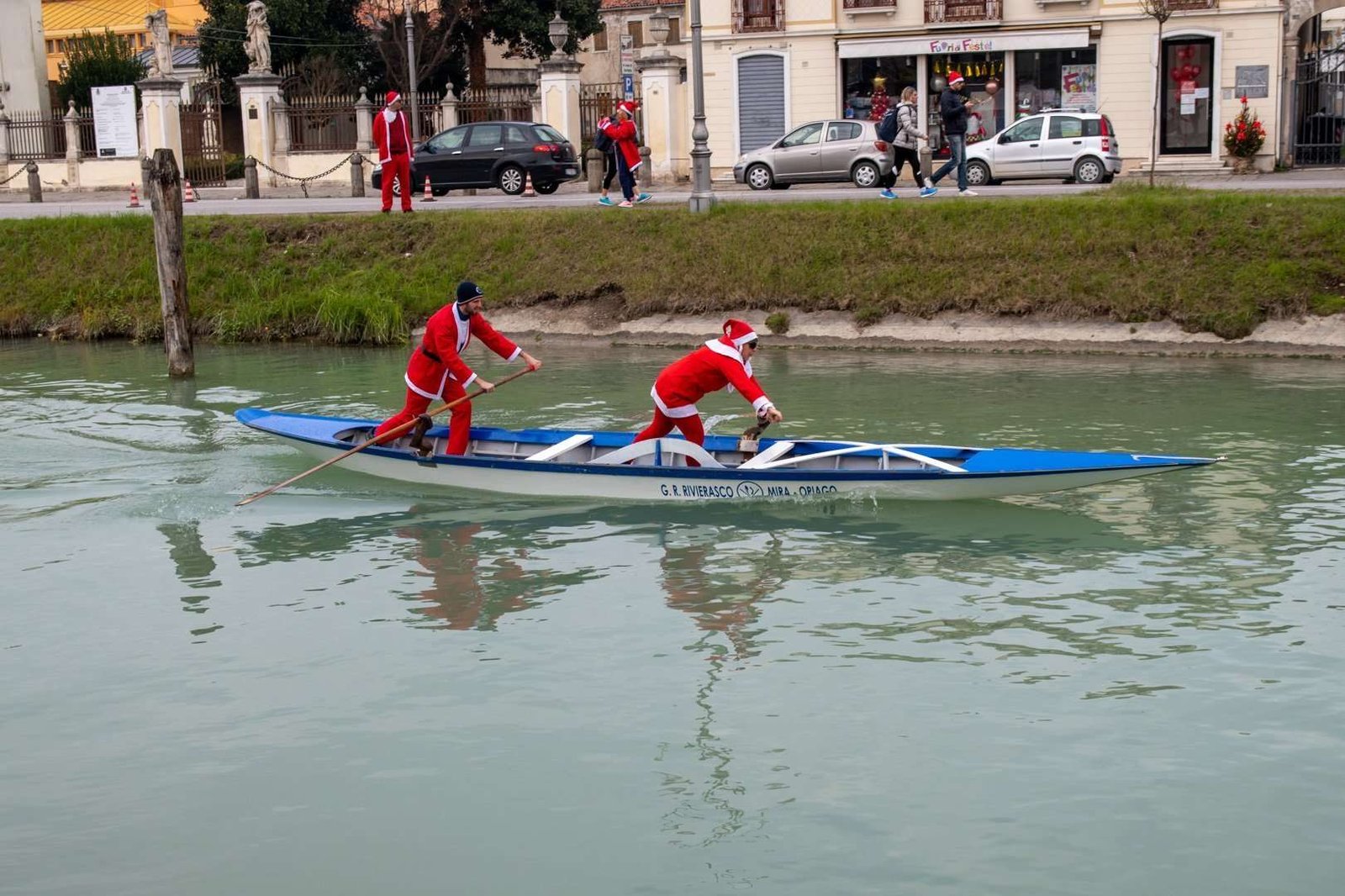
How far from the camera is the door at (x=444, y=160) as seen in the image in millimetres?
34062

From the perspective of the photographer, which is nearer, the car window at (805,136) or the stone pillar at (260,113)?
the car window at (805,136)

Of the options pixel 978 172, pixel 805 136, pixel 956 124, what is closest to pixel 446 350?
pixel 956 124

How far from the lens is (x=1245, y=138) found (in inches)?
1390

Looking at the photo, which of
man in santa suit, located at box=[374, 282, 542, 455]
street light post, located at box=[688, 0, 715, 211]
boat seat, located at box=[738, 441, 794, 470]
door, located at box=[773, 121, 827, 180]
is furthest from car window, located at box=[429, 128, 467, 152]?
boat seat, located at box=[738, 441, 794, 470]

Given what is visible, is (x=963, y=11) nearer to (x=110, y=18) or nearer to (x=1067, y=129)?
(x=1067, y=129)

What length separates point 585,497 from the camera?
1398 cm

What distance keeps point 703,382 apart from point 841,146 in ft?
64.3

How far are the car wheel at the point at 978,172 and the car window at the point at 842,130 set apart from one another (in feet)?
7.98

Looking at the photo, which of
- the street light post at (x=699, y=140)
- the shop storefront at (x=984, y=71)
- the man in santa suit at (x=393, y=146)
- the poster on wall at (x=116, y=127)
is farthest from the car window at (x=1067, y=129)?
the poster on wall at (x=116, y=127)

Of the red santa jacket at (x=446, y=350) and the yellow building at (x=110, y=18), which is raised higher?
the yellow building at (x=110, y=18)

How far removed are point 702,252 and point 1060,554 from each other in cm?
1347

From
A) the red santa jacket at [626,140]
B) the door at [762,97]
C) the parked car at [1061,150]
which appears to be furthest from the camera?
the door at [762,97]

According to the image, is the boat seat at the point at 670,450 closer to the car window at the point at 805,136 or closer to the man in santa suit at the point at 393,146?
the man in santa suit at the point at 393,146

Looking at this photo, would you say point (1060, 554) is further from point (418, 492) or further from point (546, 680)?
point (418, 492)
